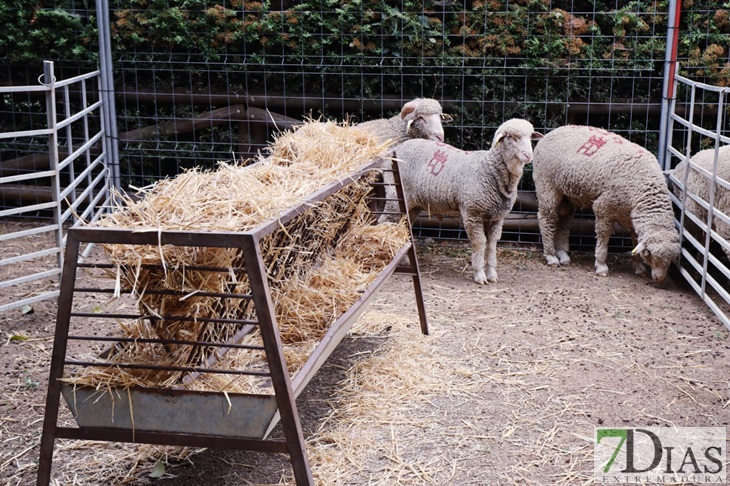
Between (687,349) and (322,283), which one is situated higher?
(322,283)

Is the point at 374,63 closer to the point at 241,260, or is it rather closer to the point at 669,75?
the point at 669,75

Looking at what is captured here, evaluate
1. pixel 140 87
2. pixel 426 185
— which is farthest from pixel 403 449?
pixel 140 87

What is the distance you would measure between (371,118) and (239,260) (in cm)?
560

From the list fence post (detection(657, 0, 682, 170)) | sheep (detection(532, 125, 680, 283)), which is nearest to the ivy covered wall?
fence post (detection(657, 0, 682, 170))

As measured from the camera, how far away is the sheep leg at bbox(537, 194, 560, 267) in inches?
314

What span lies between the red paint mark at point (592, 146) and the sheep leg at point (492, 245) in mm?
1069

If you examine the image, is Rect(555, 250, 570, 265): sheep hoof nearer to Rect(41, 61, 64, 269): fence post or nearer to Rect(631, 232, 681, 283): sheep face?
Rect(631, 232, 681, 283): sheep face

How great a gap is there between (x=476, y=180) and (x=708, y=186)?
6.55ft

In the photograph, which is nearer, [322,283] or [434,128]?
[322,283]

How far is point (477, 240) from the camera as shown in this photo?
7.52 m

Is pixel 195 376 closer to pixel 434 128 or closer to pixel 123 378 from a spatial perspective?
pixel 123 378

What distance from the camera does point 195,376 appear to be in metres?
3.52

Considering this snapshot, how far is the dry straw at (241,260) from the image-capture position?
3258mm

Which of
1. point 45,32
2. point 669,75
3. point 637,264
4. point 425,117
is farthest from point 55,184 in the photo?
point 669,75
